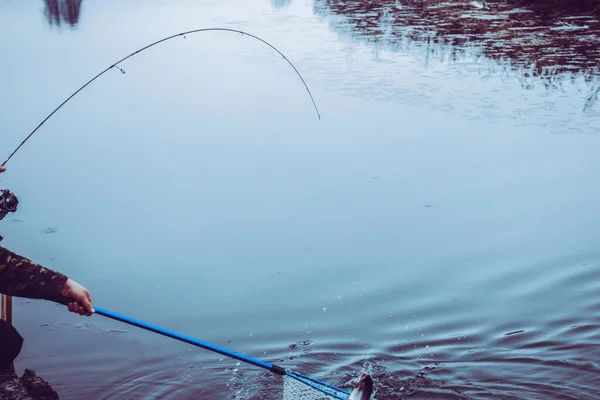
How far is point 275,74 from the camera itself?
1166 cm

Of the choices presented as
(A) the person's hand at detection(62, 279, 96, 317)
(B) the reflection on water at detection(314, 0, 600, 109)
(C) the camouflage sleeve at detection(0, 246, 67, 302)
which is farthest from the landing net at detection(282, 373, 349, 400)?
(B) the reflection on water at detection(314, 0, 600, 109)

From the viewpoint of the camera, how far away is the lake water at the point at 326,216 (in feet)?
14.5

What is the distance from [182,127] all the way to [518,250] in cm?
484

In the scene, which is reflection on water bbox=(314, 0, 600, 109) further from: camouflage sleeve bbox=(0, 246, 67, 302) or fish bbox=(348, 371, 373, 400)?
camouflage sleeve bbox=(0, 246, 67, 302)

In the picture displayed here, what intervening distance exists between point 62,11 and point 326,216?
15.5 m

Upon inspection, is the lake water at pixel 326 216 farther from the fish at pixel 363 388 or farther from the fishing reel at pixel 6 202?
the fishing reel at pixel 6 202

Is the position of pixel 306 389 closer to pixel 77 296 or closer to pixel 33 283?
pixel 77 296

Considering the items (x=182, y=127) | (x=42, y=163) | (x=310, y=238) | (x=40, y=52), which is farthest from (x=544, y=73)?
(x=40, y=52)

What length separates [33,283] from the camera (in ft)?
8.93

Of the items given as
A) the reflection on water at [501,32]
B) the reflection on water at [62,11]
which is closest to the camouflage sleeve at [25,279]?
the reflection on water at [501,32]

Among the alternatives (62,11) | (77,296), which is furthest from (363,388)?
(62,11)

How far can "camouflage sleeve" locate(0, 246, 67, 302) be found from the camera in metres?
2.66

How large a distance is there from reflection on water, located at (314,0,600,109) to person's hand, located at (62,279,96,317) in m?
7.38

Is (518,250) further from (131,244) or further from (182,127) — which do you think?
(182,127)
